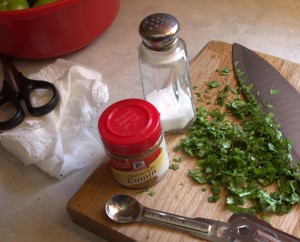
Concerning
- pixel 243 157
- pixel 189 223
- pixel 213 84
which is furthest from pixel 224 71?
pixel 189 223

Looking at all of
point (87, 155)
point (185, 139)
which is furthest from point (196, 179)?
point (87, 155)

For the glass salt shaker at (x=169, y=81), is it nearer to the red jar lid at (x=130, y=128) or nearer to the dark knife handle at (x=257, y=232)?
the red jar lid at (x=130, y=128)

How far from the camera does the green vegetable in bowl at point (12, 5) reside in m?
0.76

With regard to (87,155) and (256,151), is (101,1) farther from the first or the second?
(256,151)

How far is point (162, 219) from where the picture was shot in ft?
1.81

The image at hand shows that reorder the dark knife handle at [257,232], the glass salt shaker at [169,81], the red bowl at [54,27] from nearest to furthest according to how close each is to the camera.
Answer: the dark knife handle at [257,232] < the glass salt shaker at [169,81] < the red bowl at [54,27]

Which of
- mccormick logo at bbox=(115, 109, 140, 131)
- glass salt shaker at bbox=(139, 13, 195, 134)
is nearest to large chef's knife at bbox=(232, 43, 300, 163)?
glass salt shaker at bbox=(139, 13, 195, 134)

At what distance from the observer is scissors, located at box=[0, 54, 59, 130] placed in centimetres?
67

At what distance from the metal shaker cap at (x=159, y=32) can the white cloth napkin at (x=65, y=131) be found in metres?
0.18

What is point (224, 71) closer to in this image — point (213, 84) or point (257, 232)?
point (213, 84)

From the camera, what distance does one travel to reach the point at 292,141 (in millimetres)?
612

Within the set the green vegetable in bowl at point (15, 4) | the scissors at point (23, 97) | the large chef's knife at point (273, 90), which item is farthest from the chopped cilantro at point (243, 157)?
the green vegetable in bowl at point (15, 4)

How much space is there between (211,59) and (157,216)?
333 millimetres

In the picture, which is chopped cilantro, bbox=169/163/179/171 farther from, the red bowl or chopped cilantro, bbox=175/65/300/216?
the red bowl
